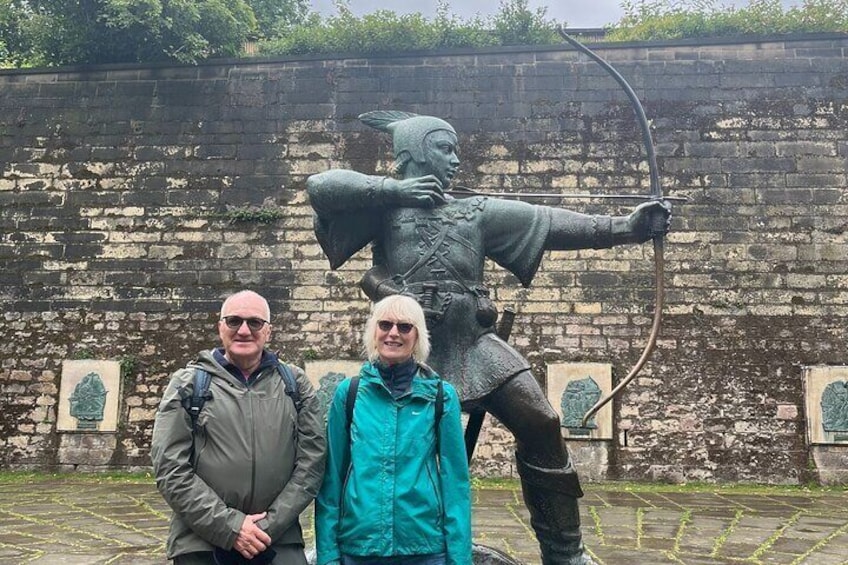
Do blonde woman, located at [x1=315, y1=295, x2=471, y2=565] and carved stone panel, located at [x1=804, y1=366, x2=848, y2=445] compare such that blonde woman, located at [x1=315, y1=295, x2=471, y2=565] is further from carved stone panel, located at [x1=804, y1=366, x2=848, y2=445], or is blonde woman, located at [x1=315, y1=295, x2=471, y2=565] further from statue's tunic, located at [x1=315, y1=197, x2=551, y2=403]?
carved stone panel, located at [x1=804, y1=366, x2=848, y2=445]

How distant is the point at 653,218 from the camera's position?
3.13m

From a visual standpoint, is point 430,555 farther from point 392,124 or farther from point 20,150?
point 20,150

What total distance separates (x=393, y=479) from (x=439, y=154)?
61.4 inches

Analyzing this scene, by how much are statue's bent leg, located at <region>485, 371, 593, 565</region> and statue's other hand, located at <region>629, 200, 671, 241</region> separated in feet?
2.50

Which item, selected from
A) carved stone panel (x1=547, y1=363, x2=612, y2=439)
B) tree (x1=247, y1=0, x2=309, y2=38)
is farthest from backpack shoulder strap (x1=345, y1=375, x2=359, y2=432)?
tree (x1=247, y1=0, x2=309, y2=38)

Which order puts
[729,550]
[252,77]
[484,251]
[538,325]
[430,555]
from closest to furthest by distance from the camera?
[430,555], [484,251], [729,550], [538,325], [252,77]

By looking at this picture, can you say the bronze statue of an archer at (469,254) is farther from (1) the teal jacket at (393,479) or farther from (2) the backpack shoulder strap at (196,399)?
(2) the backpack shoulder strap at (196,399)

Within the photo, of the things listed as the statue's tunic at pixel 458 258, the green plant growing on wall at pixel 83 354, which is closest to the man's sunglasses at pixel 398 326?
the statue's tunic at pixel 458 258

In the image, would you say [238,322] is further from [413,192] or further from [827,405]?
[827,405]

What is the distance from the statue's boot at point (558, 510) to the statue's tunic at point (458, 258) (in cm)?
43

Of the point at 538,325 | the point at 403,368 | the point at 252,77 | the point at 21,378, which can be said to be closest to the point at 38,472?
the point at 21,378

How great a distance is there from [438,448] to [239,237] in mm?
6971

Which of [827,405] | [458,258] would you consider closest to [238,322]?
[458,258]

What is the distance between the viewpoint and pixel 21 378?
28.5 ft
